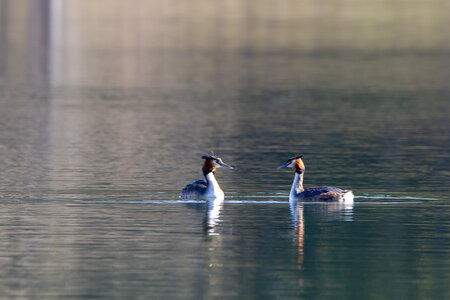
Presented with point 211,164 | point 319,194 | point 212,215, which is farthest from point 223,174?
point 212,215

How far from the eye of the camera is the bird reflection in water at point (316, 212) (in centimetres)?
2488

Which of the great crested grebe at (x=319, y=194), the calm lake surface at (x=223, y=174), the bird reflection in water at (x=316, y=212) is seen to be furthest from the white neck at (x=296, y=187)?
the calm lake surface at (x=223, y=174)

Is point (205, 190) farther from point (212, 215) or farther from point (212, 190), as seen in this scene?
point (212, 215)

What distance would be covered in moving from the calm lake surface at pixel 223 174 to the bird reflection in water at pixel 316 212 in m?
0.09

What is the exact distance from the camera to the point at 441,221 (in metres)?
25.1

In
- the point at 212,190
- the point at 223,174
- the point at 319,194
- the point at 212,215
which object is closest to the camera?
the point at 212,215

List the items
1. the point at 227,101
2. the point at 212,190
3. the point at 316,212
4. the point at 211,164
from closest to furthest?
the point at 316,212 → the point at 212,190 → the point at 211,164 → the point at 227,101

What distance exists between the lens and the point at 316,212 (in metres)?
26.8

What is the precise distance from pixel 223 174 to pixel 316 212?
7593mm

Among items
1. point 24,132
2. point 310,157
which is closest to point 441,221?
point 310,157

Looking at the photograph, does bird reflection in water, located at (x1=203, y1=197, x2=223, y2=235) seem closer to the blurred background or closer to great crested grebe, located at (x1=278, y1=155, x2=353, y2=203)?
great crested grebe, located at (x1=278, y1=155, x2=353, y2=203)

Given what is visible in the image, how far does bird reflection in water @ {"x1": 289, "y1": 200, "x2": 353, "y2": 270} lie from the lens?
24.9 m

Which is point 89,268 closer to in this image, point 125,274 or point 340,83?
point 125,274

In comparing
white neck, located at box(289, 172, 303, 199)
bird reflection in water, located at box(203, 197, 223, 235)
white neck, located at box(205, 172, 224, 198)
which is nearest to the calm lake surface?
bird reflection in water, located at box(203, 197, 223, 235)
